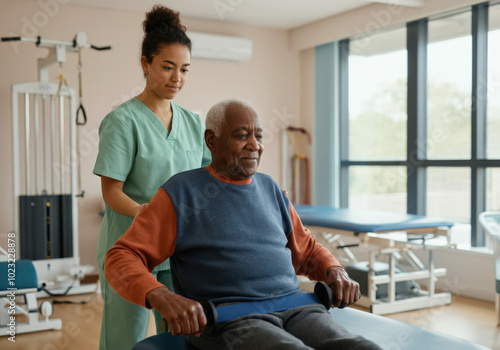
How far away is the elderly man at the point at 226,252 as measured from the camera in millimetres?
1242

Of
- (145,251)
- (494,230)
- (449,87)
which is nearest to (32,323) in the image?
(145,251)

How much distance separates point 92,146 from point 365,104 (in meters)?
2.36

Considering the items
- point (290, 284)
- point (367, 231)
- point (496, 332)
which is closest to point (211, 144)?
A: point (290, 284)

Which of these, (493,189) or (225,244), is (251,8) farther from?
(225,244)

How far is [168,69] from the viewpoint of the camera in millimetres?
1626

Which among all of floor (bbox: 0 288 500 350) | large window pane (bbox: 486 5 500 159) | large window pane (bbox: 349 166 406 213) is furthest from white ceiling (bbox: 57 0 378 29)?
floor (bbox: 0 288 500 350)

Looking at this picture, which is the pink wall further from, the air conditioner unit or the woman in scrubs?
the woman in scrubs

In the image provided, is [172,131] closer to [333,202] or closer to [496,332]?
[496,332]

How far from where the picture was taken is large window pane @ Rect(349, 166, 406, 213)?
470 cm

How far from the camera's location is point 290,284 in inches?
54.8

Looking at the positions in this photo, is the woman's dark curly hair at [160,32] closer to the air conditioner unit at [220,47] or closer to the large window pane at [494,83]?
the large window pane at [494,83]

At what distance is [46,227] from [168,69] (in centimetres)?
267

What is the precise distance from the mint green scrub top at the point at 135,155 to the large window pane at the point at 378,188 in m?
3.25

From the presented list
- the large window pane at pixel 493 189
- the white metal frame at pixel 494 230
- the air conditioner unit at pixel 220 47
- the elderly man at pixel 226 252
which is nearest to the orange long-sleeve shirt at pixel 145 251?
the elderly man at pixel 226 252
